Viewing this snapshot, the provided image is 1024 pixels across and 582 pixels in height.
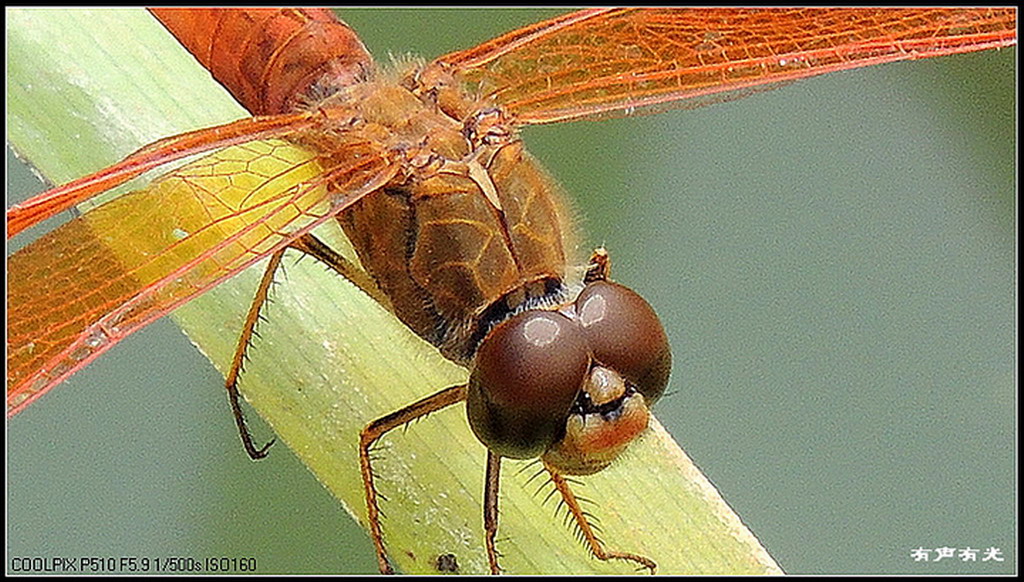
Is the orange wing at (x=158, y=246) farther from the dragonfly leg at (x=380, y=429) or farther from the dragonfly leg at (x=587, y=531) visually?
the dragonfly leg at (x=587, y=531)

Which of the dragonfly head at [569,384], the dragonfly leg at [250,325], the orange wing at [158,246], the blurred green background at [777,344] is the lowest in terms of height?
the blurred green background at [777,344]

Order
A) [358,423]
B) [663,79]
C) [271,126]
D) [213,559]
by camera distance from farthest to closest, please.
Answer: [213,559] → [663,79] → [271,126] → [358,423]

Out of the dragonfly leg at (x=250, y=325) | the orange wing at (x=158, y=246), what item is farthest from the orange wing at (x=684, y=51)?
the dragonfly leg at (x=250, y=325)

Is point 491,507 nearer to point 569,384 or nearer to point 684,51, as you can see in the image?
point 569,384

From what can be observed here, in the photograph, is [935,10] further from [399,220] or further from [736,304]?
[399,220]

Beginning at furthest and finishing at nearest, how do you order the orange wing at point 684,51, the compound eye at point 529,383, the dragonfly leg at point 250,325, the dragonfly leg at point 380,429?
the orange wing at point 684,51
the dragonfly leg at point 250,325
the dragonfly leg at point 380,429
the compound eye at point 529,383

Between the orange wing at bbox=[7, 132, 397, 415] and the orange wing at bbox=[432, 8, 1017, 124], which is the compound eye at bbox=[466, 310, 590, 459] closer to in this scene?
the orange wing at bbox=[7, 132, 397, 415]

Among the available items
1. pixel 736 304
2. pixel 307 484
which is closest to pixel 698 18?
pixel 736 304
